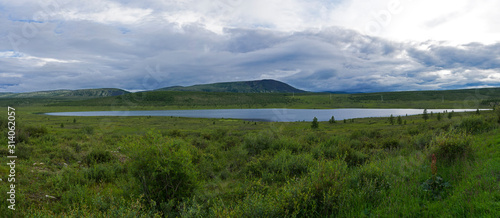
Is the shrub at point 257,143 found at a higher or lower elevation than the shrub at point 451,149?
lower

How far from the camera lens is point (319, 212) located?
550cm

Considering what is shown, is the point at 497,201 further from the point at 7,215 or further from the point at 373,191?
the point at 7,215

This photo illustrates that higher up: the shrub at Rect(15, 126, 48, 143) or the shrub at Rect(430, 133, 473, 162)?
the shrub at Rect(430, 133, 473, 162)

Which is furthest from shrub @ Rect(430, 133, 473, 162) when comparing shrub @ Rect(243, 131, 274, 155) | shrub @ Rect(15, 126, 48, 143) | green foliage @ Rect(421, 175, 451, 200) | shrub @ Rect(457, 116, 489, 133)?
shrub @ Rect(15, 126, 48, 143)

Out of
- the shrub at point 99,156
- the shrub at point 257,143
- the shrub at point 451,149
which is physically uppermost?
the shrub at point 451,149

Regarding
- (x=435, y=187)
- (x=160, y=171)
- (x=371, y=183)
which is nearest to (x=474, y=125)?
(x=435, y=187)

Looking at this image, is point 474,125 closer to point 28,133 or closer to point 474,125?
point 474,125

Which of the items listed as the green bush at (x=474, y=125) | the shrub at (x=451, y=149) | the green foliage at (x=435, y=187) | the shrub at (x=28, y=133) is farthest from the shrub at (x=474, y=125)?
the shrub at (x=28, y=133)

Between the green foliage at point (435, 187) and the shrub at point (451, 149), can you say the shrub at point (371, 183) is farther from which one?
the shrub at point (451, 149)

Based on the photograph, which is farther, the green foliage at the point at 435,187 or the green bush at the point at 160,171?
the green bush at the point at 160,171

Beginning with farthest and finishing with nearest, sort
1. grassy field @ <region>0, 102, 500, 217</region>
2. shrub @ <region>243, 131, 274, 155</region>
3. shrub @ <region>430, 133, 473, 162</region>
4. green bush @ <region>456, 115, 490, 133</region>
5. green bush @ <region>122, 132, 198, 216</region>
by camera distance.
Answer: shrub @ <region>243, 131, 274, 155</region>, green bush @ <region>456, 115, 490, 133</region>, shrub @ <region>430, 133, 473, 162</region>, green bush @ <region>122, 132, 198, 216</region>, grassy field @ <region>0, 102, 500, 217</region>

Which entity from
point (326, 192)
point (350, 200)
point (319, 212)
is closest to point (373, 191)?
point (350, 200)

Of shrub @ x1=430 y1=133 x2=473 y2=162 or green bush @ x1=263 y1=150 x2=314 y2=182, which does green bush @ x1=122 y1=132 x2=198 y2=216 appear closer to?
green bush @ x1=263 y1=150 x2=314 y2=182

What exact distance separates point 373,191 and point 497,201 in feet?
7.24
